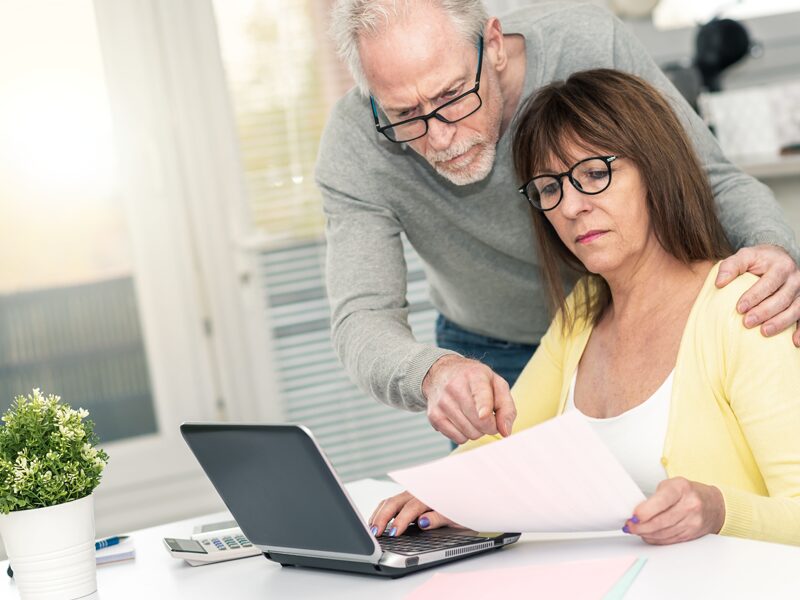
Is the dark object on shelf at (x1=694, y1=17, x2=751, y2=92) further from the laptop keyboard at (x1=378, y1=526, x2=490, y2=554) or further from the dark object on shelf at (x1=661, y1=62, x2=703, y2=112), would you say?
the laptop keyboard at (x1=378, y1=526, x2=490, y2=554)

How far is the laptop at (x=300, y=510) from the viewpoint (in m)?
1.12

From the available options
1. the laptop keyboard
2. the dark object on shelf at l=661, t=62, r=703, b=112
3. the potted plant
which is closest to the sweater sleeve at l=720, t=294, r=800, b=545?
the laptop keyboard

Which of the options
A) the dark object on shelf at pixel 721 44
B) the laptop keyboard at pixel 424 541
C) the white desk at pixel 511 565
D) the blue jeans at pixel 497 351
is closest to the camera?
the white desk at pixel 511 565

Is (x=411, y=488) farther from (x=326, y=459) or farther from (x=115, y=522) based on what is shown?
(x=115, y=522)

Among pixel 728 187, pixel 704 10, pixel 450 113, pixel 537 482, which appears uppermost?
pixel 704 10

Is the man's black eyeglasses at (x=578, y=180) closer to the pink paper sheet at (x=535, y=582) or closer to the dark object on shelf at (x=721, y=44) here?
the pink paper sheet at (x=535, y=582)

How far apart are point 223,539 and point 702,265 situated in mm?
766

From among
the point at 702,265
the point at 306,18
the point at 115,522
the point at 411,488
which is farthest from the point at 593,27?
the point at 115,522

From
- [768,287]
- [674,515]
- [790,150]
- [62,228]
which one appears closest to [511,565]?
[674,515]

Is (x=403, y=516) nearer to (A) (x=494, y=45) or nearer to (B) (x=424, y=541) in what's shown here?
(B) (x=424, y=541)

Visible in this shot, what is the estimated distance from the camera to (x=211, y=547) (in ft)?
4.45

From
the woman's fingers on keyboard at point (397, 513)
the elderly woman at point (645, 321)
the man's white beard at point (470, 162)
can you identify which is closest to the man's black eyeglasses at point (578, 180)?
the elderly woman at point (645, 321)

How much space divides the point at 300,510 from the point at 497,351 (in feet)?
3.33

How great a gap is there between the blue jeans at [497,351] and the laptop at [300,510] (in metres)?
0.87
